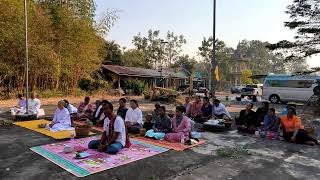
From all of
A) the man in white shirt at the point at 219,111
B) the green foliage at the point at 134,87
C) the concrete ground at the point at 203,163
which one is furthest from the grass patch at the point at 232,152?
the green foliage at the point at 134,87

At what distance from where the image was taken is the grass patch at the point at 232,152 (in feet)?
21.0

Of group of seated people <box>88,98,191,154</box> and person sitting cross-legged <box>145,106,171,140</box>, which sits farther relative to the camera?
person sitting cross-legged <box>145,106,171,140</box>

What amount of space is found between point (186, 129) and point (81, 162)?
2828mm

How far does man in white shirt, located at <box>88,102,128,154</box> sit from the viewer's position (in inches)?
236

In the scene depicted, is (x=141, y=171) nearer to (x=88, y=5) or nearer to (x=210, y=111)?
(x=210, y=111)

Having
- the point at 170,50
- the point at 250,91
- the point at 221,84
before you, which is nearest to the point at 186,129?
the point at 250,91

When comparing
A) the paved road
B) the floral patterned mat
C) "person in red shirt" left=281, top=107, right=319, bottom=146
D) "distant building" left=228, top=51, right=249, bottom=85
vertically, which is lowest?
the paved road

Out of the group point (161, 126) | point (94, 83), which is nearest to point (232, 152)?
point (161, 126)

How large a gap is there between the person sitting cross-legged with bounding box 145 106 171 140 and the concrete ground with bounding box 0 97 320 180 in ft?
3.49

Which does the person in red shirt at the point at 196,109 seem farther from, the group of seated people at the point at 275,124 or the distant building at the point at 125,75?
the distant building at the point at 125,75

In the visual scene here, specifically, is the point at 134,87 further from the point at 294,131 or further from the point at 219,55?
the point at 219,55

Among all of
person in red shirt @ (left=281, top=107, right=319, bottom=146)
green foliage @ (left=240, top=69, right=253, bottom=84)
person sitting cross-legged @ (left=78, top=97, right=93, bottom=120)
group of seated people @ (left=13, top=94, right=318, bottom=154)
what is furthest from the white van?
green foliage @ (left=240, top=69, right=253, bottom=84)

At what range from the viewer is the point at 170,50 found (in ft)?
170

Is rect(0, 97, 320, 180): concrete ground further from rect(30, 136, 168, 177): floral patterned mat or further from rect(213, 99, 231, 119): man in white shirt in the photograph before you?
rect(213, 99, 231, 119): man in white shirt
